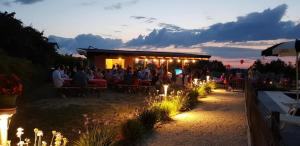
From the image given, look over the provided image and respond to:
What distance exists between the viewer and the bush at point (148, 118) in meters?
9.95

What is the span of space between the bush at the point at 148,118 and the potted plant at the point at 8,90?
4.91 m

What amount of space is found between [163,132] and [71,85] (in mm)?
8650

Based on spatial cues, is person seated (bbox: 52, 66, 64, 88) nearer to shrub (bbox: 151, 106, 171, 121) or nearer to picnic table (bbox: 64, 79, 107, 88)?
picnic table (bbox: 64, 79, 107, 88)

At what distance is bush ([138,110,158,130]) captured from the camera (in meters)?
9.95

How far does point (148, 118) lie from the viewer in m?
10.2

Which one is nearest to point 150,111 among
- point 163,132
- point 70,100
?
point 163,132

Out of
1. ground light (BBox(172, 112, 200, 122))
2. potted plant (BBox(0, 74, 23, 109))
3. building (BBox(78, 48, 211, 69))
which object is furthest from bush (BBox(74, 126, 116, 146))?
building (BBox(78, 48, 211, 69))

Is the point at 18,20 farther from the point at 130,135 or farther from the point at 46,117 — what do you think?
the point at 130,135

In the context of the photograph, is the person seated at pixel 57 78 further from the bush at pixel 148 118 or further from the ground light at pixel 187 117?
the bush at pixel 148 118

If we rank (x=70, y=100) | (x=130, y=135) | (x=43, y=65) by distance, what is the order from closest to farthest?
1. (x=130, y=135)
2. (x=70, y=100)
3. (x=43, y=65)

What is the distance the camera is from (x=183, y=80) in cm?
2781

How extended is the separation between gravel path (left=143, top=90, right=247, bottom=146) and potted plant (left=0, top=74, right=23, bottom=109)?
3.52 meters

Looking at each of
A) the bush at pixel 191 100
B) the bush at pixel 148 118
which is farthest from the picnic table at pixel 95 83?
the bush at pixel 148 118

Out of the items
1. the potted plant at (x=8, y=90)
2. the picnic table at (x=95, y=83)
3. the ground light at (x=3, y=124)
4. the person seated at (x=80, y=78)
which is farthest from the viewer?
the picnic table at (x=95, y=83)
